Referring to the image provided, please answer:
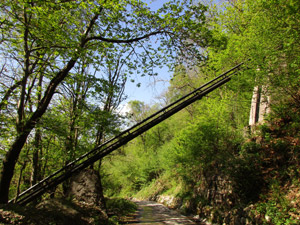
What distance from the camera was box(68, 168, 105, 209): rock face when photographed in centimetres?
712

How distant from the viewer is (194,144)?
30.5 feet

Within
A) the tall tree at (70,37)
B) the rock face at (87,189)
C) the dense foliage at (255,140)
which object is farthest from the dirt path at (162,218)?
the tall tree at (70,37)

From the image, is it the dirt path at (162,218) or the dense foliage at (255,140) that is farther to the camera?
the dirt path at (162,218)

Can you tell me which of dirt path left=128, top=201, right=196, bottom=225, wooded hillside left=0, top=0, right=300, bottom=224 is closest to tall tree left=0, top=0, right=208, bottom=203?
wooded hillside left=0, top=0, right=300, bottom=224

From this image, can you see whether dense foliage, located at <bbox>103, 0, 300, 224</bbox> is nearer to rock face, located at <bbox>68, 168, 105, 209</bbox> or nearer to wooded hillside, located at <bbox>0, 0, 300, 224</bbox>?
wooded hillside, located at <bbox>0, 0, 300, 224</bbox>

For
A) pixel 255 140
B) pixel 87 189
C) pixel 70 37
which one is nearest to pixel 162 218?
pixel 87 189

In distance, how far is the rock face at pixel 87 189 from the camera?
712 centimetres

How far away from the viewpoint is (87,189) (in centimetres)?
733

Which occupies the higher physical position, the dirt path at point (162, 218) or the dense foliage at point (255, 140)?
the dense foliage at point (255, 140)

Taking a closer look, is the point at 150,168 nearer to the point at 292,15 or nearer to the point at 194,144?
the point at 194,144

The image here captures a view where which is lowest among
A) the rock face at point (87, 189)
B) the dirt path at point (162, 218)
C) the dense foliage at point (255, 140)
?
the dirt path at point (162, 218)

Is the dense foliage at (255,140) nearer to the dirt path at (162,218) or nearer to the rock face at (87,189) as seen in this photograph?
the dirt path at (162,218)

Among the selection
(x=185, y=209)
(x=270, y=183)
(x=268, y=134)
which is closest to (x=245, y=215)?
(x=270, y=183)

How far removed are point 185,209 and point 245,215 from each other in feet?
16.1
